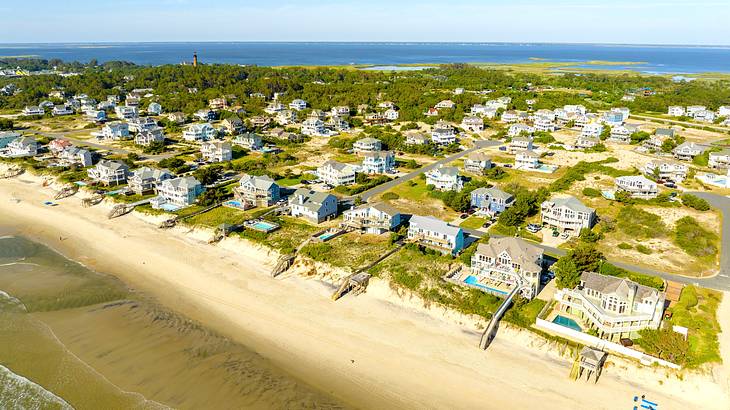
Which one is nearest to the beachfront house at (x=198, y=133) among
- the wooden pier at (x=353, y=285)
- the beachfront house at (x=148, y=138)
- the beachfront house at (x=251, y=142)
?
the beachfront house at (x=148, y=138)

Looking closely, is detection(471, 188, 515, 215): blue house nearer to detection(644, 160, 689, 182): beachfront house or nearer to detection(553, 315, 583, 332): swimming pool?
detection(553, 315, 583, 332): swimming pool

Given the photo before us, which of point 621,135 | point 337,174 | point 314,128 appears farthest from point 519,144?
point 314,128

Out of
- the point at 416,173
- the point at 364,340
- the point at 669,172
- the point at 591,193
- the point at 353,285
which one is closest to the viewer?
the point at 364,340

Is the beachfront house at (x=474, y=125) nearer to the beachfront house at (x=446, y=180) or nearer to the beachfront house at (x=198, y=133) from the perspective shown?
the beachfront house at (x=446, y=180)

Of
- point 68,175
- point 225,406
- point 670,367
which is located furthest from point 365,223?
point 68,175

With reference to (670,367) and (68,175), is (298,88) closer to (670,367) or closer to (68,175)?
(68,175)

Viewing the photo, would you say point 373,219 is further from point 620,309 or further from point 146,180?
point 146,180
